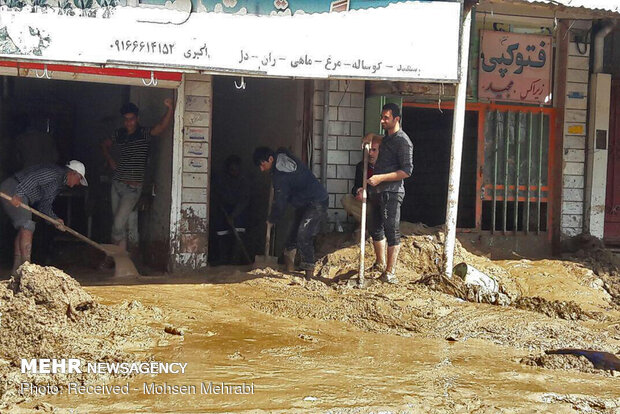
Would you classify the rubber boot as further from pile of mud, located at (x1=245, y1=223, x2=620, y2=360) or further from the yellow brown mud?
the yellow brown mud

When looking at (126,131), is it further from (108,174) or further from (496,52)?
(496,52)

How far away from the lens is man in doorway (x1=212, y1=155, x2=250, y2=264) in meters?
10.5

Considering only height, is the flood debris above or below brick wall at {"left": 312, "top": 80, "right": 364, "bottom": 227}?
below

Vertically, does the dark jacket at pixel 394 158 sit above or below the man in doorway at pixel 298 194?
above

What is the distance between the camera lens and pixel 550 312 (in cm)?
766

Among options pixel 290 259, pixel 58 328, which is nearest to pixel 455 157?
pixel 290 259

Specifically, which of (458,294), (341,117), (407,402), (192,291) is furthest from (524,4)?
(407,402)

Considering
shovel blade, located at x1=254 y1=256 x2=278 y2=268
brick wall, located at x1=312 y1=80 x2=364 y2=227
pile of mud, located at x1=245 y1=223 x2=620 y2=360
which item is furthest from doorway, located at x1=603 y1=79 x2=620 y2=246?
shovel blade, located at x1=254 y1=256 x2=278 y2=268

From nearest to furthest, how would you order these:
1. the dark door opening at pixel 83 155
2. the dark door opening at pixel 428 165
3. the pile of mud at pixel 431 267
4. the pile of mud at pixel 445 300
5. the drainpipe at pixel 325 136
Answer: the pile of mud at pixel 445 300 < the pile of mud at pixel 431 267 < the dark door opening at pixel 83 155 < the drainpipe at pixel 325 136 < the dark door opening at pixel 428 165

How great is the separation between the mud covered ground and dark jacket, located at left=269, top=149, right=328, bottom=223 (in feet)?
2.30

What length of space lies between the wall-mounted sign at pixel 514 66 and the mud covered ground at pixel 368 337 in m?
2.23

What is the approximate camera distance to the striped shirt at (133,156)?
9.20 metres

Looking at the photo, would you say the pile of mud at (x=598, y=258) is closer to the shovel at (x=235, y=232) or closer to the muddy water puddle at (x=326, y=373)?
the muddy water puddle at (x=326, y=373)

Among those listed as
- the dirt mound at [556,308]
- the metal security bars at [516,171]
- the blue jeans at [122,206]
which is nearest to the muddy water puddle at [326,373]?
the dirt mound at [556,308]
